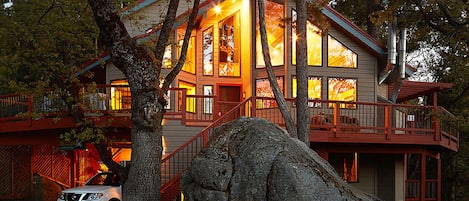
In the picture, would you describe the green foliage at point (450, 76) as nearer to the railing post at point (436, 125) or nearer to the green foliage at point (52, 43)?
the railing post at point (436, 125)

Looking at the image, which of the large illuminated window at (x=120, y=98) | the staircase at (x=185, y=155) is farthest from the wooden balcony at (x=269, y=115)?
the staircase at (x=185, y=155)

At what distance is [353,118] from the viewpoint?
2108cm

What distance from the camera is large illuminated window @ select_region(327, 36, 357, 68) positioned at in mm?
22781

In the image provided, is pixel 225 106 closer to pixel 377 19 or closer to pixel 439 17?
pixel 377 19

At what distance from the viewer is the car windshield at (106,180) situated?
17.1 metres

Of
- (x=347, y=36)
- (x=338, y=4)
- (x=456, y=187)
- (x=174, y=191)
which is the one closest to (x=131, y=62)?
(x=174, y=191)

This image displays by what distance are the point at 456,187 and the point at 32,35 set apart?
2497 cm

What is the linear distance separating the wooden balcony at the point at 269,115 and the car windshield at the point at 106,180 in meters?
1.75

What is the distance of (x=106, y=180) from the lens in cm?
1742

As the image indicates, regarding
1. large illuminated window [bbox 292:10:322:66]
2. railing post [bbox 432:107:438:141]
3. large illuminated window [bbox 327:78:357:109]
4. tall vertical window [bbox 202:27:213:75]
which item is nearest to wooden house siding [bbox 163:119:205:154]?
tall vertical window [bbox 202:27:213:75]

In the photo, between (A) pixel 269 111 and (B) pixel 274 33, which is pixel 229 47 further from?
(A) pixel 269 111

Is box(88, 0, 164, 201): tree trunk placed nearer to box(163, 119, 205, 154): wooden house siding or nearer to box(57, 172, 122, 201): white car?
box(57, 172, 122, 201): white car

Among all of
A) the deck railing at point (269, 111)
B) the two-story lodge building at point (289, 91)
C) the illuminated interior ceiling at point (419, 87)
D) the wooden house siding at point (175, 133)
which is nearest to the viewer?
the wooden house siding at point (175, 133)

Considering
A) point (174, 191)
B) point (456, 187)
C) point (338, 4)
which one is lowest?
point (456, 187)
